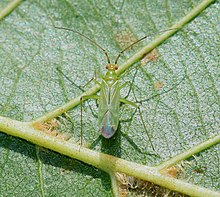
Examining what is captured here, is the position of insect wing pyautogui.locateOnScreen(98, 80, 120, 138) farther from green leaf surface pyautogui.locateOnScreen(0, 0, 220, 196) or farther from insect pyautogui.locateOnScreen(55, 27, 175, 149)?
green leaf surface pyautogui.locateOnScreen(0, 0, 220, 196)

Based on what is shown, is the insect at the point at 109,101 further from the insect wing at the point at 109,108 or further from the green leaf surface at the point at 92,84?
the green leaf surface at the point at 92,84

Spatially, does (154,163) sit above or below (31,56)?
below

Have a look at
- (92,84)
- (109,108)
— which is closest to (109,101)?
(109,108)

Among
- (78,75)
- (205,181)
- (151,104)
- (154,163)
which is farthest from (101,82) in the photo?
(205,181)

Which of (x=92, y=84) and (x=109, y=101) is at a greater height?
(x=92, y=84)

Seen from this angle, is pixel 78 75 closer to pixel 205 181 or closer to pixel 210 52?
pixel 210 52

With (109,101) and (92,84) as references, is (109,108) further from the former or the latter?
(92,84)
